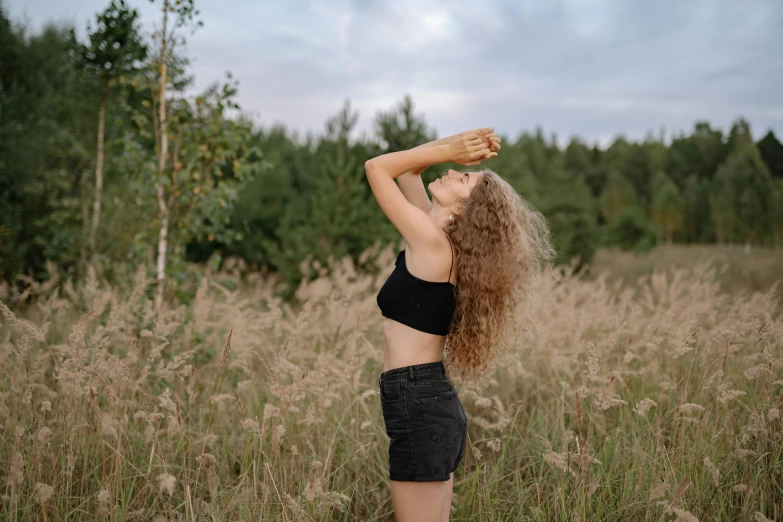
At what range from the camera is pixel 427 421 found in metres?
2.13

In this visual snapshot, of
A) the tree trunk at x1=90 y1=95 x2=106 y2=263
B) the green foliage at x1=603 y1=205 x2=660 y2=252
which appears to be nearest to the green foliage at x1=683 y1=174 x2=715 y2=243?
the green foliage at x1=603 y1=205 x2=660 y2=252

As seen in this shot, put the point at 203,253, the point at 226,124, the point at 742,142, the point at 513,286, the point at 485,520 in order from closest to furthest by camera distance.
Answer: the point at 513,286 < the point at 485,520 < the point at 226,124 < the point at 203,253 < the point at 742,142

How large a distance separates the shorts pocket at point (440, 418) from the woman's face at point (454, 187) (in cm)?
92

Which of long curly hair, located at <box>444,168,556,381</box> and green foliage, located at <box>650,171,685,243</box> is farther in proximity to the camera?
green foliage, located at <box>650,171,685,243</box>

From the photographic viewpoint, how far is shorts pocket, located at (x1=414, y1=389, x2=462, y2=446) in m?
2.13

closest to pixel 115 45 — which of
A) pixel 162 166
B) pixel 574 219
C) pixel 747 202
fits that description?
pixel 162 166

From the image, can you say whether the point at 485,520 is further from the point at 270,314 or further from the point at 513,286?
the point at 270,314

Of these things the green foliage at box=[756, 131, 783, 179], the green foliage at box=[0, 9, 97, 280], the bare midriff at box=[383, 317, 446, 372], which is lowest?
the bare midriff at box=[383, 317, 446, 372]

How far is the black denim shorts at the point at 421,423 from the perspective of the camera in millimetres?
2109

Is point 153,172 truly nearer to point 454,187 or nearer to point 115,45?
point 115,45

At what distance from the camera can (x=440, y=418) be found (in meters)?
2.15

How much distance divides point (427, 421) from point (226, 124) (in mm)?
3875

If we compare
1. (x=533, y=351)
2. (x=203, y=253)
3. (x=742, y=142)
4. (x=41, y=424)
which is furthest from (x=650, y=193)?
(x=41, y=424)

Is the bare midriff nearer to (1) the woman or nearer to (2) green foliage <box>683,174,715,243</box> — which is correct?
(1) the woman
